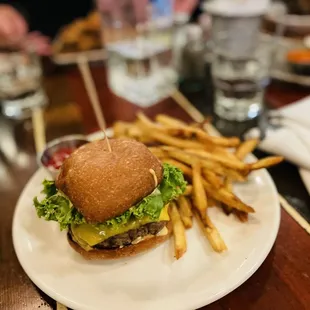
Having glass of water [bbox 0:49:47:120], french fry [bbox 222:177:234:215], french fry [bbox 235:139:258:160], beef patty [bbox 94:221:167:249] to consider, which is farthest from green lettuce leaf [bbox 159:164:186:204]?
glass of water [bbox 0:49:47:120]

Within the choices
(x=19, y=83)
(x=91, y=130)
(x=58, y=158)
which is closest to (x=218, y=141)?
(x=58, y=158)

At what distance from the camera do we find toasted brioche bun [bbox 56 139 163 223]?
129 cm

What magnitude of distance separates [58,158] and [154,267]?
718 millimetres

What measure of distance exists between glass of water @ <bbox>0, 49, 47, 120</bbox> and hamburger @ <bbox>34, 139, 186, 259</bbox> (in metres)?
1.37

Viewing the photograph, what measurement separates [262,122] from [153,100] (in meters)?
0.74

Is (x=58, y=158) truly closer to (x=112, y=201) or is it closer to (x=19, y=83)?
(x=112, y=201)

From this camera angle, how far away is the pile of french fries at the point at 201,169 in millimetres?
1447

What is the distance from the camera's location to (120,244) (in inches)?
53.4

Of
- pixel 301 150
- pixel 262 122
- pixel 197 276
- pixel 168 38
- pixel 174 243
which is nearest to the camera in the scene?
pixel 197 276

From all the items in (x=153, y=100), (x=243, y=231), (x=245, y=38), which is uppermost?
(x=245, y=38)

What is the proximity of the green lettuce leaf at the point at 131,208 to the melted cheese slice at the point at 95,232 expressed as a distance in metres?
0.02

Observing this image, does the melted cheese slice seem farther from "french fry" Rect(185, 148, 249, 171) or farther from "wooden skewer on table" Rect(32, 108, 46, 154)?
"wooden skewer on table" Rect(32, 108, 46, 154)

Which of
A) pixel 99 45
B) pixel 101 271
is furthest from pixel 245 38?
pixel 101 271

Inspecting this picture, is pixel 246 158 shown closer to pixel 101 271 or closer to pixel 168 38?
pixel 101 271
